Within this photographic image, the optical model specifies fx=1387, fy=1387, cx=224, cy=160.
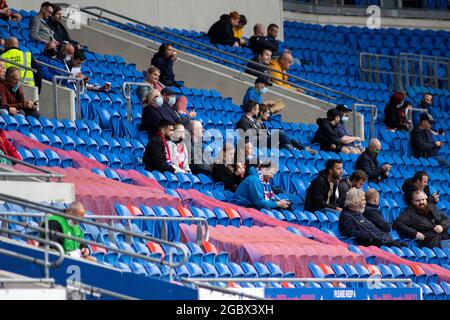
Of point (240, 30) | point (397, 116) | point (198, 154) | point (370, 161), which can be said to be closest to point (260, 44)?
point (240, 30)

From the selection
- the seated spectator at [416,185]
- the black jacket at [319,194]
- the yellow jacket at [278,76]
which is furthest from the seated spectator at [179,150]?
the yellow jacket at [278,76]

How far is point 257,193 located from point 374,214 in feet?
4.02

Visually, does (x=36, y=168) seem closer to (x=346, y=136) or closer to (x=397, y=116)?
(x=346, y=136)

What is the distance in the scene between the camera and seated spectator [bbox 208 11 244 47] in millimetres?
20297

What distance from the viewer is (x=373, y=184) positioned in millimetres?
15750

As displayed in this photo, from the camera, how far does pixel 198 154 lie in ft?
47.7

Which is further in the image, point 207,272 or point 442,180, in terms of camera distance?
point 442,180

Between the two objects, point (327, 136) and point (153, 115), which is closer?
point (153, 115)

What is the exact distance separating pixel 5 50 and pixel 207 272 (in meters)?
5.62

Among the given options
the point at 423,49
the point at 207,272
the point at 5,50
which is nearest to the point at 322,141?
the point at 5,50

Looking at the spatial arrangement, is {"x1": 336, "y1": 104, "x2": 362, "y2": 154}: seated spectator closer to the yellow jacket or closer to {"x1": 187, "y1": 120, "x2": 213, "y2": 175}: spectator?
the yellow jacket

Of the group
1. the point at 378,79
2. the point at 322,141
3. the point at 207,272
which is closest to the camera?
the point at 207,272

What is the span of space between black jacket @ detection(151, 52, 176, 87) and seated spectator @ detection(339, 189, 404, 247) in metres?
A: 4.33
